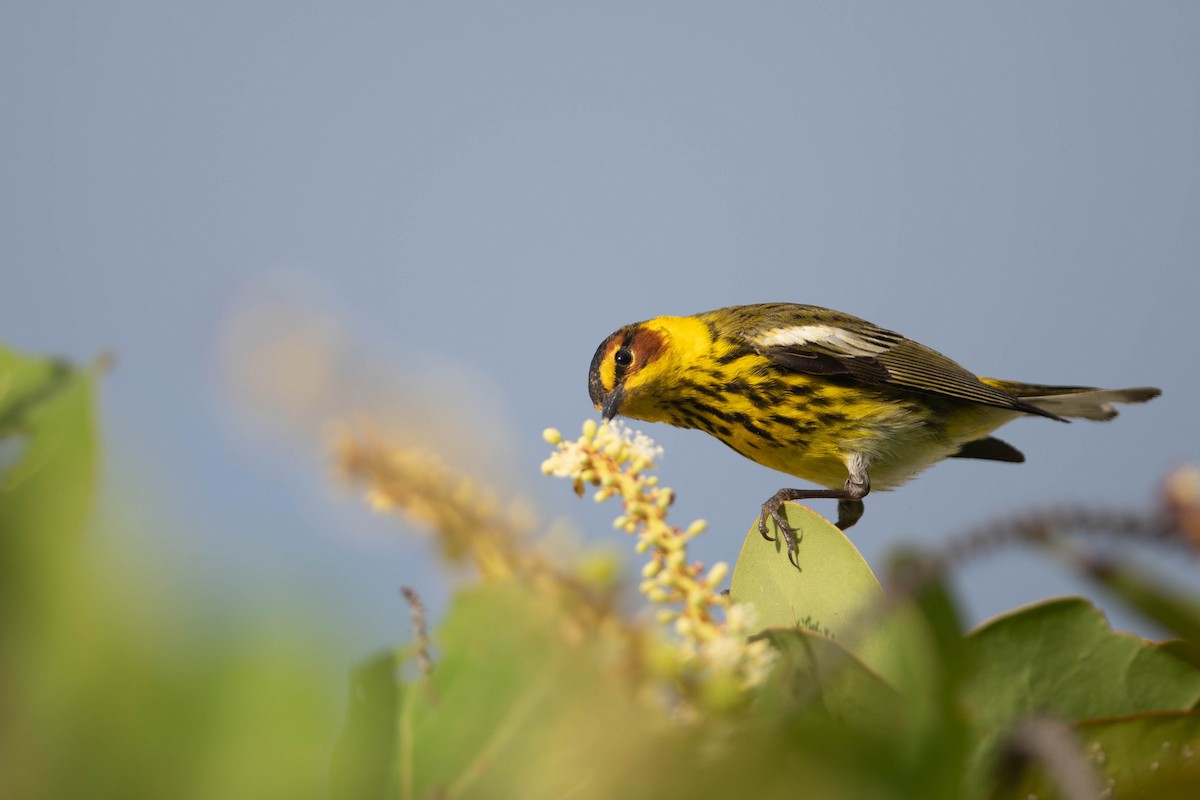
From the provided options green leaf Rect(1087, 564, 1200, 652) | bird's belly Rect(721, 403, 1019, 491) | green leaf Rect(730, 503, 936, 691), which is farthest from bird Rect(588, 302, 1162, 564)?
green leaf Rect(1087, 564, 1200, 652)

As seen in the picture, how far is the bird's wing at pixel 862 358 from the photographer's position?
5.46 ft

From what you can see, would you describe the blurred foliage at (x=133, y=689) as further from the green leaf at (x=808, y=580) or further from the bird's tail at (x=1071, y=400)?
the bird's tail at (x=1071, y=400)

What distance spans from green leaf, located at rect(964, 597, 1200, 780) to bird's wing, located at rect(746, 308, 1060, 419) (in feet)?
4.09

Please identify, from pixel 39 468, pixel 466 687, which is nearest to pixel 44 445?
pixel 39 468

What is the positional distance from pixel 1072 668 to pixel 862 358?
136cm

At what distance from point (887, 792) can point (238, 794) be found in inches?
4.9

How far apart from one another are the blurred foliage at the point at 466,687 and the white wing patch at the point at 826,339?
138 centimetres

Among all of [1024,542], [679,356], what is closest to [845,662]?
[1024,542]

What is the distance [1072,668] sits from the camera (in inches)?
15.3

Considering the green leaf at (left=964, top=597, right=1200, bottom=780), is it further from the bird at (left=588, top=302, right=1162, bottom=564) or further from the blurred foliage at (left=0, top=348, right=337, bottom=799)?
the bird at (left=588, top=302, right=1162, bottom=564)

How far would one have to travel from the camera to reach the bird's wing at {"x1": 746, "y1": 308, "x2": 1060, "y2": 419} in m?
1.66

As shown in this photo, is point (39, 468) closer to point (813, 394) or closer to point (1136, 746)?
point (1136, 746)

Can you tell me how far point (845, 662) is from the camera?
0.31 m

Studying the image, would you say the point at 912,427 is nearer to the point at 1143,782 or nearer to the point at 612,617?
the point at 1143,782
